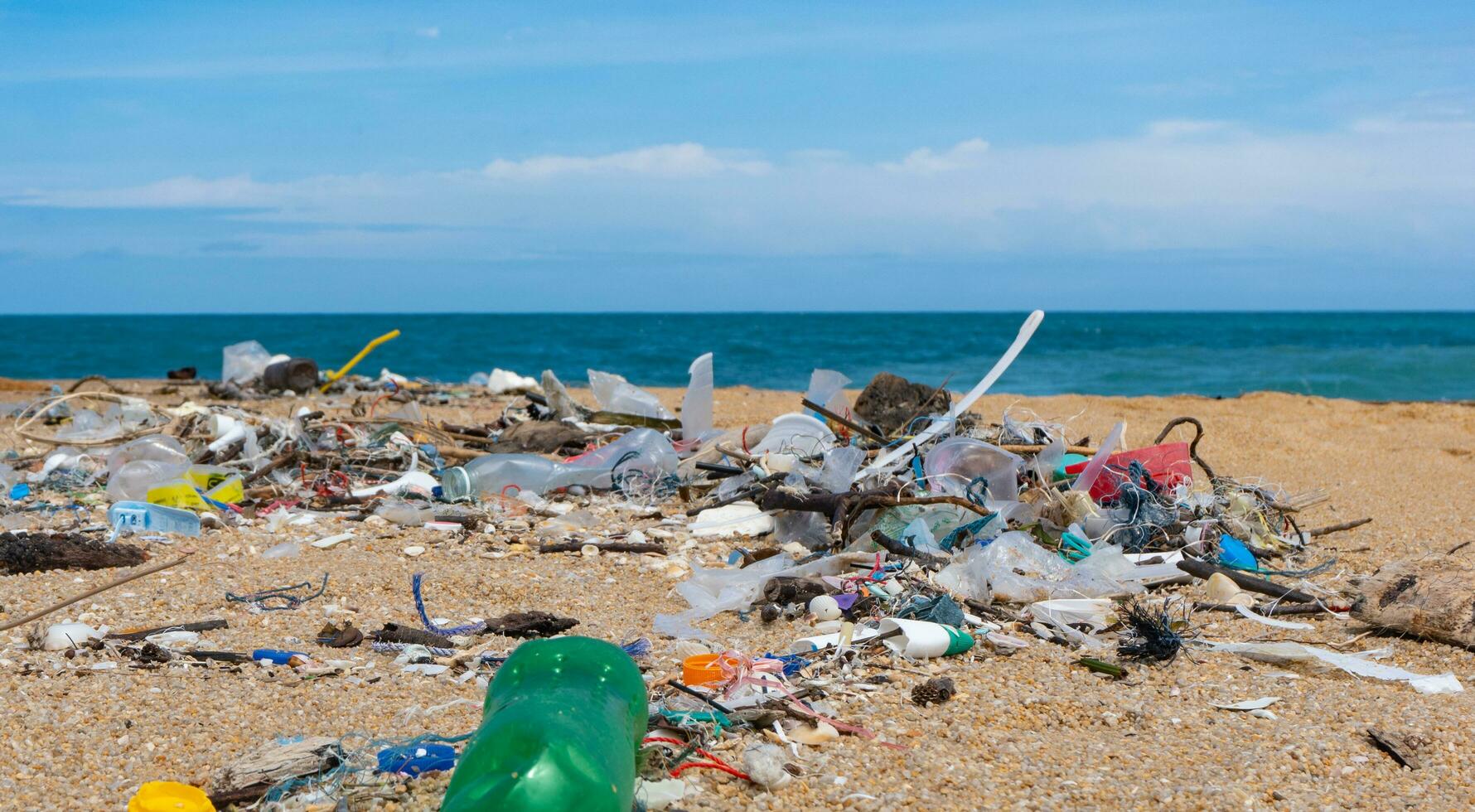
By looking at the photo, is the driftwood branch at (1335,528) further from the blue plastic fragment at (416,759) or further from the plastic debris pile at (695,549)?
the blue plastic fragment at (416,759)

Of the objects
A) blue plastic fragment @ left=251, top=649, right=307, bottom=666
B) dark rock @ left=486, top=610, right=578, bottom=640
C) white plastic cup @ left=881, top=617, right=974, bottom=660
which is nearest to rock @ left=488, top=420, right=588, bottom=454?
dark rock @ left=486, top=610, right=578, bottom=640

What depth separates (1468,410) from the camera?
9.84 metres

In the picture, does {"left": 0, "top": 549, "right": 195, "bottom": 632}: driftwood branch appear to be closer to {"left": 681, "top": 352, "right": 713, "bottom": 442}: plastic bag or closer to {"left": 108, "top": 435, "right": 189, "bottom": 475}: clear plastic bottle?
{"left": 108, "top": 435, "right": 189, "bottom": 475}: clear plastic bottle

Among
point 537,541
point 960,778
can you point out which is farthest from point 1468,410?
point 960,778

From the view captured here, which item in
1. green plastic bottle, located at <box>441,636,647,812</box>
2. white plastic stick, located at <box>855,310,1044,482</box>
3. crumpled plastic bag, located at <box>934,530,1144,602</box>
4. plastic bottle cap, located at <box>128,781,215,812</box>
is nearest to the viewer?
green plastic bottle, located at <box>441,636,647,812</box>

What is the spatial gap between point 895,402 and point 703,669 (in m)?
3.51

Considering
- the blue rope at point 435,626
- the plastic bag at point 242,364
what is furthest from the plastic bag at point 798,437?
the plastic bag at point 242,364

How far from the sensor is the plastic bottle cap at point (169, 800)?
197 centimetres

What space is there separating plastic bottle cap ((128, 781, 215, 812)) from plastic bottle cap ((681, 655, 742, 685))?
3.56 ft

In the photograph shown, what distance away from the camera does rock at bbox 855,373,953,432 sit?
5.85 m

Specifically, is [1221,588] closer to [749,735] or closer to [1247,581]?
[1247,581]

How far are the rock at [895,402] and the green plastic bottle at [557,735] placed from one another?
3857 mm

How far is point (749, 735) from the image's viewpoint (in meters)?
2.39

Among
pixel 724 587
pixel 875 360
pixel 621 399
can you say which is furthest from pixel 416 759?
pixel 875 360
